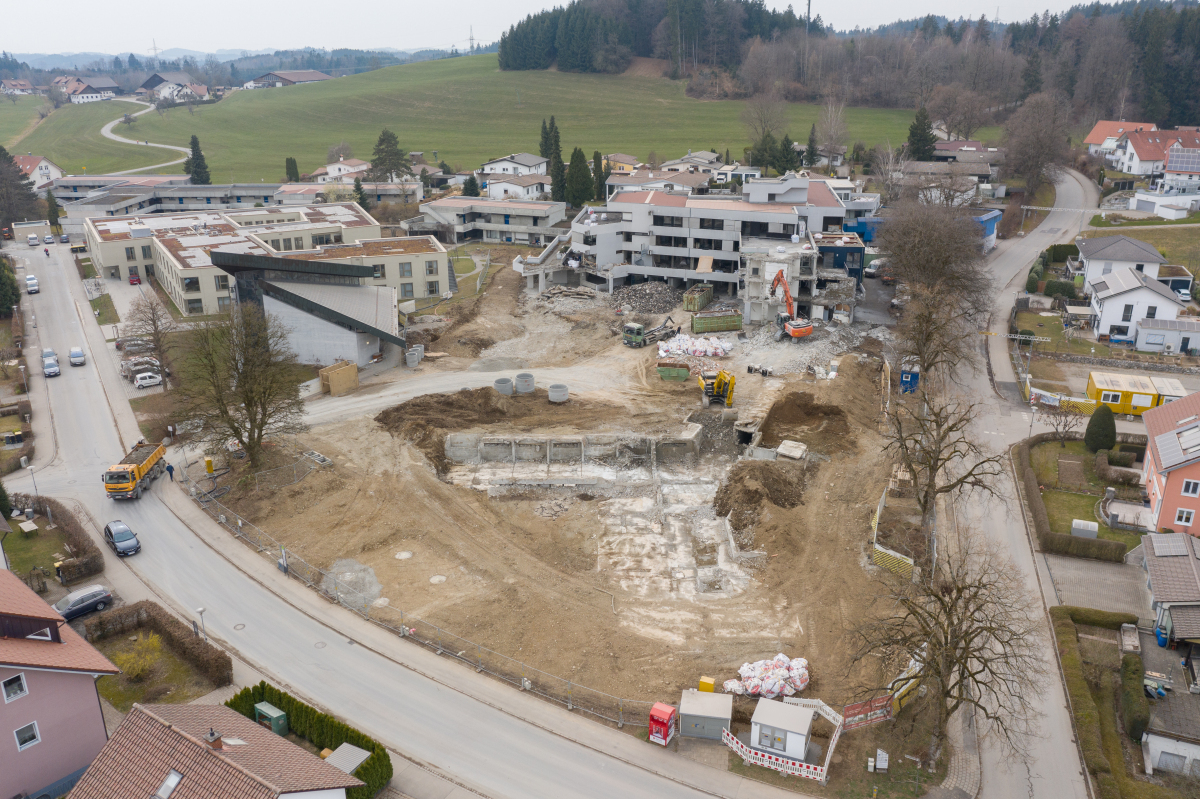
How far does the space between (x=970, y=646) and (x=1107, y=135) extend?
121 meters

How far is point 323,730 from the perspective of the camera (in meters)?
25.6

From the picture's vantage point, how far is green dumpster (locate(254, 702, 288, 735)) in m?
26.3

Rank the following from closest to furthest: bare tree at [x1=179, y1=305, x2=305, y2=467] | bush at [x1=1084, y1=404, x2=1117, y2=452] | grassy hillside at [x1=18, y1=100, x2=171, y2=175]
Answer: bare tree at [x1=179, y1=305, x2=305, y2=467]
bush at [x1=1084, y1=404, x2=1117, y2=452]
grassy hillside at [x1=18, y1=100, x2=171, y2=175]

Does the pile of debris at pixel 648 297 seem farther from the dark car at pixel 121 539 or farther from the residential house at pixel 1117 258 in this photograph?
the dark car at pixel 121 539

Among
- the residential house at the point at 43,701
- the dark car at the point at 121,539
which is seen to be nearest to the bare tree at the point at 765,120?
the dark car at the point at 121,539

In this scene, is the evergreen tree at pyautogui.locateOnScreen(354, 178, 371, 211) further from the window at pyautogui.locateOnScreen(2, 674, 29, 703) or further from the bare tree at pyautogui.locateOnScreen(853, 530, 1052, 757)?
the window at pyautogui.locateOnScreen(2, 674, 29, 703)

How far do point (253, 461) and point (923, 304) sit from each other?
44653 millimetres

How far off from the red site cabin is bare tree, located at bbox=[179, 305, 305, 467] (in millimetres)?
26451

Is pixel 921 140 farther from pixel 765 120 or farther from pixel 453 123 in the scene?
pixel 453 123

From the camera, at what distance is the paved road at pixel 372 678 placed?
82.0 feet

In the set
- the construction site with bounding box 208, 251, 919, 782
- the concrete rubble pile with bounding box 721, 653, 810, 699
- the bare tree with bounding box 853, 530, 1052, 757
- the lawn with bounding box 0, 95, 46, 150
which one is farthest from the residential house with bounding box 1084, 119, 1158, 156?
the lawn with bounding box 0, 95, 46, 150

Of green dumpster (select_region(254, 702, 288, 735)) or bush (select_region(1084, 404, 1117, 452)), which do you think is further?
bush (select_region(1084, 404, 1117, 452))

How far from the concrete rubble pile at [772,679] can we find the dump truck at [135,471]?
1192 inches

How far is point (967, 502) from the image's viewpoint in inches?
1630
